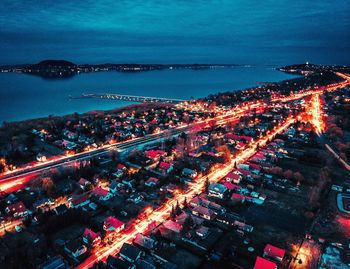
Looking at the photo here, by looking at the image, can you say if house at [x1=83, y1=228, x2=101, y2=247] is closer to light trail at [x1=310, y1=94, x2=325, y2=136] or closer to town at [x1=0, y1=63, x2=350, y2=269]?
town at [x1=0, y1=63, x2=350, y2=269]

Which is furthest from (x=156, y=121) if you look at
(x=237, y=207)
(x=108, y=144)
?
(x=237, y=207)

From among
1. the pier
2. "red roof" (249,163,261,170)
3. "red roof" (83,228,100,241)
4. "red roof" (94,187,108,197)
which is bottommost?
"red roof" (83,228,100,241)

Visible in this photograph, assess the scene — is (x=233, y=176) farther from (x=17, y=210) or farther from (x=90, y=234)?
(x=17, y=210)

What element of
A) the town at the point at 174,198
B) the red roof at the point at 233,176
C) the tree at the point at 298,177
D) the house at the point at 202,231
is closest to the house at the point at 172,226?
the town at the point at 174,198

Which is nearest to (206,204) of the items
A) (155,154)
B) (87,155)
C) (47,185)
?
(155,154)

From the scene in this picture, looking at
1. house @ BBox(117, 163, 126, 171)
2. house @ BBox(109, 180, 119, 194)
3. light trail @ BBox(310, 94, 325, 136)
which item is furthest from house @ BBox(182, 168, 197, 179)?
light trail @ BBox(310, 94, 325, 136)

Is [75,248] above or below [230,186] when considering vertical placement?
below
